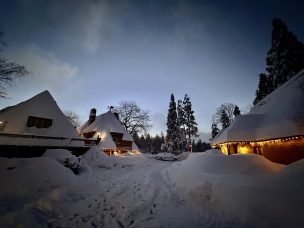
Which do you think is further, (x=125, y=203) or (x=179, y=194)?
(x=179, y=194)

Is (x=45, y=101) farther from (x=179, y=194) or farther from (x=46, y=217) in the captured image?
(x=179, y=194)

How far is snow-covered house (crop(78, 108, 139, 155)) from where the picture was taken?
29.0 m

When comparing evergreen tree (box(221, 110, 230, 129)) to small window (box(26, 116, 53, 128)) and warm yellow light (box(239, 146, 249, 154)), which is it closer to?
warm yellow light (box(239, 146, 249, 154))

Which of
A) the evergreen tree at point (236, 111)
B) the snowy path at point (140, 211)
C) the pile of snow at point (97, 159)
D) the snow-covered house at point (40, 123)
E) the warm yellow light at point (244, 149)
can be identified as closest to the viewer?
the snowy path at point (140, 211)

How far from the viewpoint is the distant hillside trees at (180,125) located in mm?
42781

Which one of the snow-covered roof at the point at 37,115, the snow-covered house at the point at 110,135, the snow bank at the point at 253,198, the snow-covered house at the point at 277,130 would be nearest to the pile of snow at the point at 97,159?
the snow-covered roof at the point at 37,115

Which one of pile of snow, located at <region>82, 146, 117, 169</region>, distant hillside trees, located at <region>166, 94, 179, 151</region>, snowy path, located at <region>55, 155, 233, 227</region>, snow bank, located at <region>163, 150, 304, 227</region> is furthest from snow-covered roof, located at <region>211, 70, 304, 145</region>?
distant hillside trees, located at <region>166, 94, 179, 151</region>

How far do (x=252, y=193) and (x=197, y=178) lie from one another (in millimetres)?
3218

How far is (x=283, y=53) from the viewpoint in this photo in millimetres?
26656

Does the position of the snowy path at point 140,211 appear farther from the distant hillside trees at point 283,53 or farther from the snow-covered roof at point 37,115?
the distant hillside trees at point 283,53

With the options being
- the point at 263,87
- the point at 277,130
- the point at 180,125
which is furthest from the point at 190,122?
the point at 277,130

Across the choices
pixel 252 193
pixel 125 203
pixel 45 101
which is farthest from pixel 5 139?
pixel 252 193

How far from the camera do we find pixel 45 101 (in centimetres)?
1958

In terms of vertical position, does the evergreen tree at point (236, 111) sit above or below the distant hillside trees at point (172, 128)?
above
